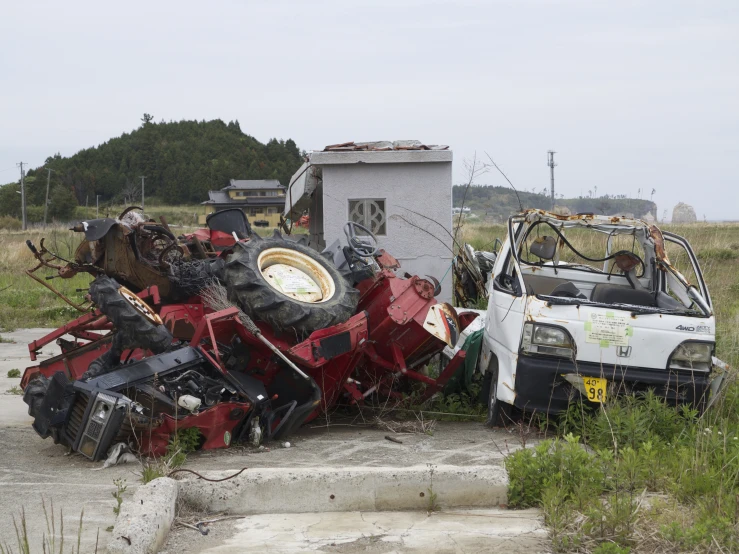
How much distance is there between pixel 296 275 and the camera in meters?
8.38

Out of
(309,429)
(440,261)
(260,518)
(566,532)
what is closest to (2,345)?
(440,261)

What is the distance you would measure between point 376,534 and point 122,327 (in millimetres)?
3082

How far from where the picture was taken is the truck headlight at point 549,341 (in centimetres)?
725

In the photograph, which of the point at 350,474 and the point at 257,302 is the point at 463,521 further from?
the point at 257,302

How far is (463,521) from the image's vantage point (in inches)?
211

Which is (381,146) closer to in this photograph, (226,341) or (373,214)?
(373,214)

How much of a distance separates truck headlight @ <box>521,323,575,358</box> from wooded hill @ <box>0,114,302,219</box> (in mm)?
82100

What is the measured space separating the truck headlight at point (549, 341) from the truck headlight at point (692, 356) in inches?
35.5

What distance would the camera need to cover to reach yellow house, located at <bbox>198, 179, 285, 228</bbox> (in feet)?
293

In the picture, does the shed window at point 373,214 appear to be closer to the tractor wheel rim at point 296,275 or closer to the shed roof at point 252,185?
the tractor wheel rim at point 296,275

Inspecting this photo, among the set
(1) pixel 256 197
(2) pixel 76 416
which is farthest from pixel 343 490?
(1) pixel 256 197

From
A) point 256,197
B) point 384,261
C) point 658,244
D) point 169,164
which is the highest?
point 169,164

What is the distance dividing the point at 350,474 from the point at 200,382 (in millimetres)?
1921

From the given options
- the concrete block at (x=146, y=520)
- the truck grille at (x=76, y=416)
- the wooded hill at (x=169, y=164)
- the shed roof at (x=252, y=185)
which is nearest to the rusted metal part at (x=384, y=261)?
the truck grille at (x=76, y=416)
